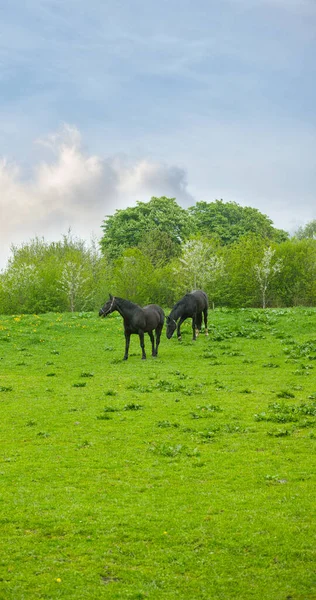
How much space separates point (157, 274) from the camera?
218ft

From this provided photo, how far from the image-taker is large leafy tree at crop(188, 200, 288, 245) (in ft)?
280

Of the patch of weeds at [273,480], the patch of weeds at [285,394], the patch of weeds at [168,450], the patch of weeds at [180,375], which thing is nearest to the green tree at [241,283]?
the patch of weeds at [180,375]

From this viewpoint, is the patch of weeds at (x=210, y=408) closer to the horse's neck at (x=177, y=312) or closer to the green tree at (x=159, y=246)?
the horse's neck at (x=177, y=312)

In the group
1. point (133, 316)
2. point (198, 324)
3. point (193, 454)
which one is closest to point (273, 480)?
point (193, 454)

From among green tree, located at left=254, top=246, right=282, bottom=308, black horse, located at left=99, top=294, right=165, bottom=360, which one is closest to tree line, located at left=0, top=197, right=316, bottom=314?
green tree, located at left=254, top=246, right=282, bottom=308

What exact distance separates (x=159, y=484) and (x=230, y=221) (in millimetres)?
80343

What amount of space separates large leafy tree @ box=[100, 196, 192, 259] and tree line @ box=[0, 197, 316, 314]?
1.11 ft

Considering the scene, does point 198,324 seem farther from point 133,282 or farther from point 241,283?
point 241,283

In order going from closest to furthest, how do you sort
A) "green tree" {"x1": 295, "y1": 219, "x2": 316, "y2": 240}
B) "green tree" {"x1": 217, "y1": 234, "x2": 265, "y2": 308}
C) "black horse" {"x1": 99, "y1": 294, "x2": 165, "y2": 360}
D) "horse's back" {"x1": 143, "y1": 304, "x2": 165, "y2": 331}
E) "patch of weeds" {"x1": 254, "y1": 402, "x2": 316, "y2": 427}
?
"patch of weeds" {"x1": 254, "y1": 402, "x2": 316, "y2": 427}
"black horse" {"x1": 99, "y1": 294, "x2": 165, "y2": 360}
"horse's back" {"x1": 143, "y1": 304, "x2": 165, "y2": 331}
"green tree" {"x1": 217, "y1": 234, "x2": 265, "y2": 308}
"green tree" {"x1": 295, "y1": 219, "x2": 316, "y2": 240}

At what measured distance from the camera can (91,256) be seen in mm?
76000

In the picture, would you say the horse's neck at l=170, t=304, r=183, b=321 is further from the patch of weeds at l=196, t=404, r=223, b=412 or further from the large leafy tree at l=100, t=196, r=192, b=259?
the large leafy tree at l=100, t=196, r=192, b=259

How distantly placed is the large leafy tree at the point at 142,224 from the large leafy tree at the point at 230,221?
135 inches

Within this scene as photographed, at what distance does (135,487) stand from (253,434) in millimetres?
4008

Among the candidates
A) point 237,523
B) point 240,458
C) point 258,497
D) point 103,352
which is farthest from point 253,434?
point 103,352
